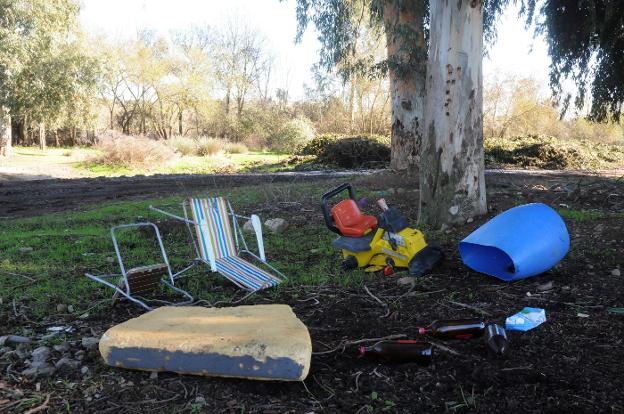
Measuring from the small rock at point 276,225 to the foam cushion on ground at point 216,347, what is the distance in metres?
3.81

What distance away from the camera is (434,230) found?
6.21 metres

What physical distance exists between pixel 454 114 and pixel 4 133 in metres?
24.0

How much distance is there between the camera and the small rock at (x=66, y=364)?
2984 millimetres

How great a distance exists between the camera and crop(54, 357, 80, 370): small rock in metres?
2.98

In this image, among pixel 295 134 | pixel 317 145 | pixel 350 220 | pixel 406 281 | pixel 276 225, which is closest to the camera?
pixel 406 281

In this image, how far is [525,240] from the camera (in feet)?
13.9

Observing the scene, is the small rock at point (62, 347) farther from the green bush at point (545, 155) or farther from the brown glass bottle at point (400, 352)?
the green bush at point (545, 155)

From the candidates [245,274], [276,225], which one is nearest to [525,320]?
[245,274]

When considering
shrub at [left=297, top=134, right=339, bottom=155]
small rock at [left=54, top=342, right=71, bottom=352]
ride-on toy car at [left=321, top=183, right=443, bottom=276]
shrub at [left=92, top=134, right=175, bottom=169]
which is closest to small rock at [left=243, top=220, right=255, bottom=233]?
ride-on toy car at [left=321, top=183, right=443, bottom=276]

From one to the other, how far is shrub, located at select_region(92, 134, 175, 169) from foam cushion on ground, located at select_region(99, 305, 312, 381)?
1734 cm

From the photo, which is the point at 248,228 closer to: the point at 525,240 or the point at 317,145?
the point at 525,240

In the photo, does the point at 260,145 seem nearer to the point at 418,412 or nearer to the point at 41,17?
the point at 41,17

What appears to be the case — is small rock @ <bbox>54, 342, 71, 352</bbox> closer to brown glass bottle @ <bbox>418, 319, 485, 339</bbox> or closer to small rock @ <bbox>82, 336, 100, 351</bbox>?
small rock @ <bbox>82, 336, 100, 351</bbox>

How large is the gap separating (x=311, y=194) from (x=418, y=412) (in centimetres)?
763
